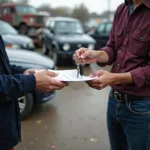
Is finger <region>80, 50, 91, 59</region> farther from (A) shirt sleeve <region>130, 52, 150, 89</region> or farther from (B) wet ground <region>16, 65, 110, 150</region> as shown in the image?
(B) wet ground <region>16, 65, 110, 150</region>

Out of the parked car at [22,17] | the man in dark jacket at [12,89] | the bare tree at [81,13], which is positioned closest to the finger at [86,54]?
the man in dark jacket at [12,89]

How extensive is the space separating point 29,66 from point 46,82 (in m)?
2.88

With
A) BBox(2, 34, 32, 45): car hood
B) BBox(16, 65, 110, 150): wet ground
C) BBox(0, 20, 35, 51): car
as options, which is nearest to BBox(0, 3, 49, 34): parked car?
BBox(0, 20, 35, 51): car

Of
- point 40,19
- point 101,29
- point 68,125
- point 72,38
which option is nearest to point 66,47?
point 72,38

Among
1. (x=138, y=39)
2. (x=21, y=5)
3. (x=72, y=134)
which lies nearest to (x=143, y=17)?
(x=138, y=39)

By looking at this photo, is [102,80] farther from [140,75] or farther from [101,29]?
[101,29]

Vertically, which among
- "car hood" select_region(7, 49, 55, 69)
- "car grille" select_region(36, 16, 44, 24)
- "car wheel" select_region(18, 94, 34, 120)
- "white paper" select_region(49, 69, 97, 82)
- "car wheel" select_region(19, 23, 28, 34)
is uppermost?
Answer: "white paper" select_region(49, 69, 97, 82)

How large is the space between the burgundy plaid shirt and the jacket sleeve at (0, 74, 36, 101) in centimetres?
74

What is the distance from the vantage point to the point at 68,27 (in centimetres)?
982

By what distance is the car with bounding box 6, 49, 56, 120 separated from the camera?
4309 millimetres

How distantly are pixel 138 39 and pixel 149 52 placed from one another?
0.12 metres

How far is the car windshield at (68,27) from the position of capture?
9.71 meters

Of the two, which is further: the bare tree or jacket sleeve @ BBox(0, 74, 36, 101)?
the bare tree

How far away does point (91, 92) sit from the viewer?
19.7ft
